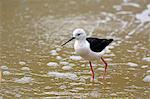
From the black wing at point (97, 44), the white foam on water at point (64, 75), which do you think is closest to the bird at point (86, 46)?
the black wing at point (97, 44)

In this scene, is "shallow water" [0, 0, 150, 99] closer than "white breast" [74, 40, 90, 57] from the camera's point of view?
Yes

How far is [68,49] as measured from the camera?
8.96 m

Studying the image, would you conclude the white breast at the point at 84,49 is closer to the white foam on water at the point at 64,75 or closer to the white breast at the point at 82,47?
the white breast at the point at 82,47

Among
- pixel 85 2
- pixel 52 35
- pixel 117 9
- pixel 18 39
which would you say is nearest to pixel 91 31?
pixel 52 35

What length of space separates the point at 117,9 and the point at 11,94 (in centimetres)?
747

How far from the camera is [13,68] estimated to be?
760 cm

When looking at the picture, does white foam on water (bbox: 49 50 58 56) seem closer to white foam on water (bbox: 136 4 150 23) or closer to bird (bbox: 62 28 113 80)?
bird (bbox: 62 28 113 80)

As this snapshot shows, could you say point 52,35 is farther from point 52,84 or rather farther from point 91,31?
point 52,84

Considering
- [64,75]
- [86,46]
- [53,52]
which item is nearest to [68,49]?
[53,52]

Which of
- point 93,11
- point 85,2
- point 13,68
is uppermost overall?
point 85,2

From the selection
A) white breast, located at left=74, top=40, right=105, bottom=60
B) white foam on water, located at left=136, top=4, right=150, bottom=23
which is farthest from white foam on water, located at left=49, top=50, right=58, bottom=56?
white foam on water, located at left=136, top=4, right=150, bottom=23

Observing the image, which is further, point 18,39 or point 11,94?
point 18,39

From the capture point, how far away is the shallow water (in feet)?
21.7

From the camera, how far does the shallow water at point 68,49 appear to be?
662cm
